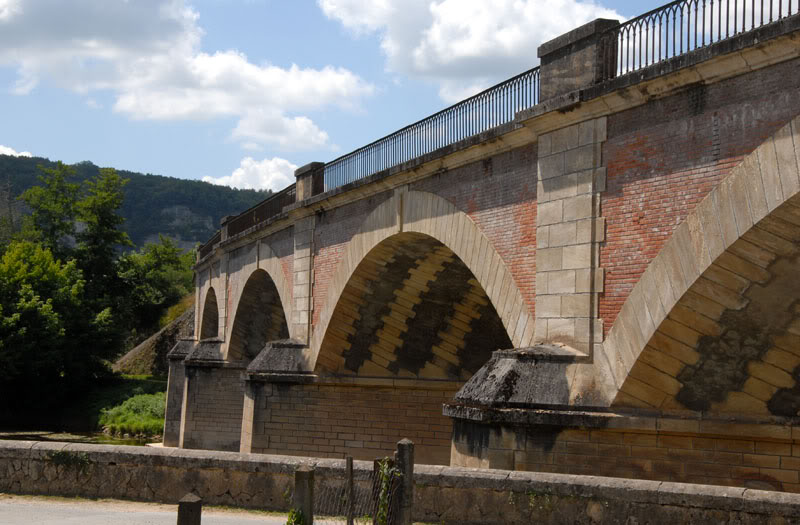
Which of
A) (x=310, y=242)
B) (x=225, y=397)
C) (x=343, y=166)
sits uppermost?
(x=343, y=166)

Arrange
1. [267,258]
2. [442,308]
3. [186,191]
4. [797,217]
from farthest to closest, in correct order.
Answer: [186,191] < [267,258] < [442,308] < [797,217]

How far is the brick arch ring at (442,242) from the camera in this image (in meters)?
10.0

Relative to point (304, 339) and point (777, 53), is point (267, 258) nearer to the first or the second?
point (304, 339)

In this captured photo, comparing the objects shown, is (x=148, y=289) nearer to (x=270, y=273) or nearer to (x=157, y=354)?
(x=157, y=354)

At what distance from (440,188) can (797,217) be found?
236 inches

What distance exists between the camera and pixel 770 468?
830 cm

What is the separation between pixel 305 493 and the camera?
18.4ft

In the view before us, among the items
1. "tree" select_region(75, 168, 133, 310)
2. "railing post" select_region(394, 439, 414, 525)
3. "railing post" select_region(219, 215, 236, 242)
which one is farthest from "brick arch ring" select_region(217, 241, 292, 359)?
"tree" select_region(75, 168, 133, 310)

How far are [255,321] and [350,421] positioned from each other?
922cm

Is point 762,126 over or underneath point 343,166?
underneath

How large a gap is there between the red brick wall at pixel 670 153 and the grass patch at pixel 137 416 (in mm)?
25564

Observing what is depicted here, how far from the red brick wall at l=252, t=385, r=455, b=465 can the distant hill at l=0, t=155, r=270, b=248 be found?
5096 inches

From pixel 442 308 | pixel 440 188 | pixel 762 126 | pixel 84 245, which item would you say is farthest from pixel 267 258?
pixel 84 245

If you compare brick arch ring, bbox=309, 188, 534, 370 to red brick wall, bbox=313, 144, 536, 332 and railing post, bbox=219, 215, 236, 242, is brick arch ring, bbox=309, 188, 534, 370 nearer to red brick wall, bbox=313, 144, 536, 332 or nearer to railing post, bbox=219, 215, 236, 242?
red brick wall, bbox=313, 144, 536, 332
